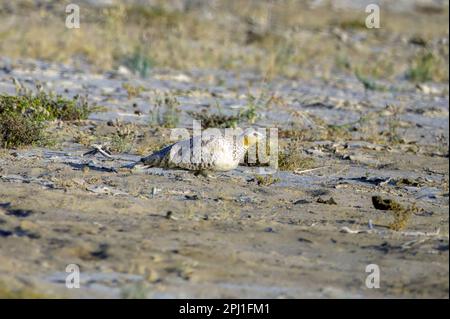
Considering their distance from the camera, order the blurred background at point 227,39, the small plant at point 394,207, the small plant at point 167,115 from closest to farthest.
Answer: the small plant at point 394,207, the small plant at point 167,115, the blurred background at point 227,39

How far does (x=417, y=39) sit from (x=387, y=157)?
10572 mm

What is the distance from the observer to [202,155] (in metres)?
6.94

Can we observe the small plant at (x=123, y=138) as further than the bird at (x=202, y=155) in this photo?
Yes

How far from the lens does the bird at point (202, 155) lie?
695 centimetres

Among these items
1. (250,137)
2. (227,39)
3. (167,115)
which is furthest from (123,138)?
(227,39)

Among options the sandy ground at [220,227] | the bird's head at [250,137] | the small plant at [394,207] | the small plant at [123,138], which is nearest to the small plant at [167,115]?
the sandy ground at [220,227]

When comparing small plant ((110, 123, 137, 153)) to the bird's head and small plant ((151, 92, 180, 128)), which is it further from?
the bird's head

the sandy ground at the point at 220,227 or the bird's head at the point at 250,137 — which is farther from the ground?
the bird's head at the point at 250,137

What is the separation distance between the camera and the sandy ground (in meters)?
4.78

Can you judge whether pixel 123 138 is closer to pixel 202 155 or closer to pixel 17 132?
pixel 17 132

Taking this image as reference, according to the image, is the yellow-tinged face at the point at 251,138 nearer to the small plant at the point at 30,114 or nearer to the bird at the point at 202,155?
the bird at the point at 202,155

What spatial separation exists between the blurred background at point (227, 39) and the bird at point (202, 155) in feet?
15.9

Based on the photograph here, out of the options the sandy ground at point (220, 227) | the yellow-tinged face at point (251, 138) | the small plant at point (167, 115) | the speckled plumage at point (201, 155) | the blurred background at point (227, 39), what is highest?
the blurred background at point (227, 39)

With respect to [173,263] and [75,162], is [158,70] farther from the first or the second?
[173,263]
